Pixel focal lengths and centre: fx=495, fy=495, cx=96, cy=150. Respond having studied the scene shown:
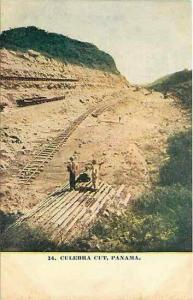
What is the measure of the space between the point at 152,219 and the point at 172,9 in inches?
46.2

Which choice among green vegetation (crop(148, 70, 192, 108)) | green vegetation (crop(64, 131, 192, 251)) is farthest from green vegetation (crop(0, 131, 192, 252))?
green vegetation (crop(148, 70, 192, 108))

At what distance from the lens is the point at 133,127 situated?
2768 millimetres

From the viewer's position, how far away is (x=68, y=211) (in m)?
2.64

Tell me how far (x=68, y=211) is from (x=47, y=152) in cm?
35

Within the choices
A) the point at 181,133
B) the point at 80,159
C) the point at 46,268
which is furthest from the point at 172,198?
the point at 46,268

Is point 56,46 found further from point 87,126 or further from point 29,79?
point 87,126

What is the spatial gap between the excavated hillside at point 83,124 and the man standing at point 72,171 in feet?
0.09

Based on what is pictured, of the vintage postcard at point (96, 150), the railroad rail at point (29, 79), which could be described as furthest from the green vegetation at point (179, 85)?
the railroad rail at point (29, 79)

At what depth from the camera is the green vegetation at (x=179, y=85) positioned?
109 inches

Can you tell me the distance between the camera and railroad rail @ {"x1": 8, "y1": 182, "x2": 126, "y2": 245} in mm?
2600

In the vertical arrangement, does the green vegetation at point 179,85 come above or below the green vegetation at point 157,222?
above

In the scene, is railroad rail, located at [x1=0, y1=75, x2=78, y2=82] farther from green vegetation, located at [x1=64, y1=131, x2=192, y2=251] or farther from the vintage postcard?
green vegetation, located at [x1=64, y1=131, x2=192, y2=251]

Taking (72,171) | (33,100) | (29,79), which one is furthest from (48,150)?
(29,79)

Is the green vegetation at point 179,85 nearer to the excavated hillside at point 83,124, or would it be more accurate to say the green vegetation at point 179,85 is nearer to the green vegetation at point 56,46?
the excavated hillside at point 83,124
